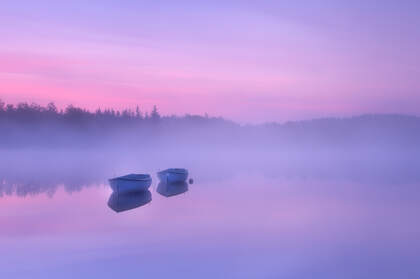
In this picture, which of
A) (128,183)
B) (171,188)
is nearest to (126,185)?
(128,183)

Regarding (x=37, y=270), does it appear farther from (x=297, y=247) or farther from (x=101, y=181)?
(x=101, y=181)

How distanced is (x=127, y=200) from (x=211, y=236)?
10.3 m

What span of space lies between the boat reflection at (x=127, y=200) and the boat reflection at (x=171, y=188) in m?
2.93

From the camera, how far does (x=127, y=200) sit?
24.8 meters

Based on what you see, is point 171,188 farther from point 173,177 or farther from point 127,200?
point 127,200

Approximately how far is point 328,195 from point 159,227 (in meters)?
15.4

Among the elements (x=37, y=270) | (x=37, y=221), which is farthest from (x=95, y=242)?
(x=37, y=221)

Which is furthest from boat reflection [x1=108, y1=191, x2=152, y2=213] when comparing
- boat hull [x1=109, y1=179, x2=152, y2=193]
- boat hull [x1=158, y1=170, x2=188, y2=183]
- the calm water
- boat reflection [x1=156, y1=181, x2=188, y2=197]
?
boat hull [x1=158, y1=170, x2=188, y2=183]

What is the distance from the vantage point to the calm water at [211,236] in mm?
11680

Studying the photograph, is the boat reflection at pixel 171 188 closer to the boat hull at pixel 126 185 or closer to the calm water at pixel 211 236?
the calm water at pixel 211 236

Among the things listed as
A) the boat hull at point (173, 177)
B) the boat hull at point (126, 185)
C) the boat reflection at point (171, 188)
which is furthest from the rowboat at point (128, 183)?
the boat hull at point (173, 177)

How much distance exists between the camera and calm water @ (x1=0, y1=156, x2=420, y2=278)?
11.7m

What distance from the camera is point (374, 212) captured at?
2203 centimetres

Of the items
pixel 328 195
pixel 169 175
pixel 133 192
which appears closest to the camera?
pixel 133 192
